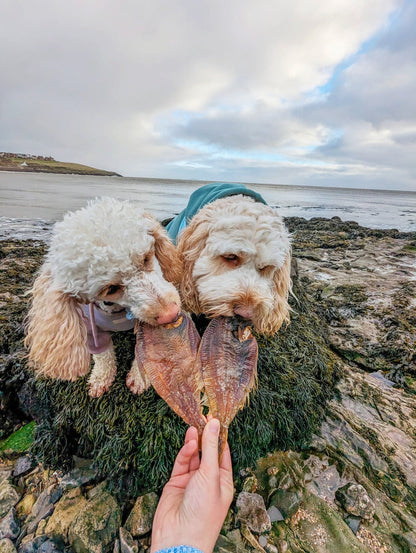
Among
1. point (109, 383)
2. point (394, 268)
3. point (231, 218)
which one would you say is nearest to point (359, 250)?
point (394, 268)

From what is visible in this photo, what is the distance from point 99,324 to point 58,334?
0.30 meters

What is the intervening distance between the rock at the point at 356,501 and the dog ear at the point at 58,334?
6.88 feet

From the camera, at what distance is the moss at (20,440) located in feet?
8.13

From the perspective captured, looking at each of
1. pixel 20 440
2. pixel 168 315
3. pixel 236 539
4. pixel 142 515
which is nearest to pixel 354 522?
pixel 236 539

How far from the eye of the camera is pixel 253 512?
6.34 feet

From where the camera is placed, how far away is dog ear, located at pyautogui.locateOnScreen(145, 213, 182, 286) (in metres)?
2.15

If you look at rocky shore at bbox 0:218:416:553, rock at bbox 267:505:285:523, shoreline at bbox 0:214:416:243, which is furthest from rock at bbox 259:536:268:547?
shoreline at bbox 0:214:416:243

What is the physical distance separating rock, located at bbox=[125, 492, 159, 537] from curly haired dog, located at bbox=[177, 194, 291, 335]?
1385mm

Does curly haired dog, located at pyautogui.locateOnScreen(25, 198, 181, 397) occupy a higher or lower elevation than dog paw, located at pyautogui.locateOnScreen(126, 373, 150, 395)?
higher

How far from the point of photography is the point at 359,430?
2572mm

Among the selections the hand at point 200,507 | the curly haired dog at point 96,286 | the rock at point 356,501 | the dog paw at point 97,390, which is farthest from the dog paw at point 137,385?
the rock at point 356,501

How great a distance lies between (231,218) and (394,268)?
23.3 feet

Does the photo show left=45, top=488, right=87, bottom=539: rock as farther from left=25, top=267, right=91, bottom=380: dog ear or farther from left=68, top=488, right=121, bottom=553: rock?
left=25, top=267, right=91, bottom=380: dog ear

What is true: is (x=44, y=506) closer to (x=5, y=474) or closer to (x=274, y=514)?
(x=5, y=474)
